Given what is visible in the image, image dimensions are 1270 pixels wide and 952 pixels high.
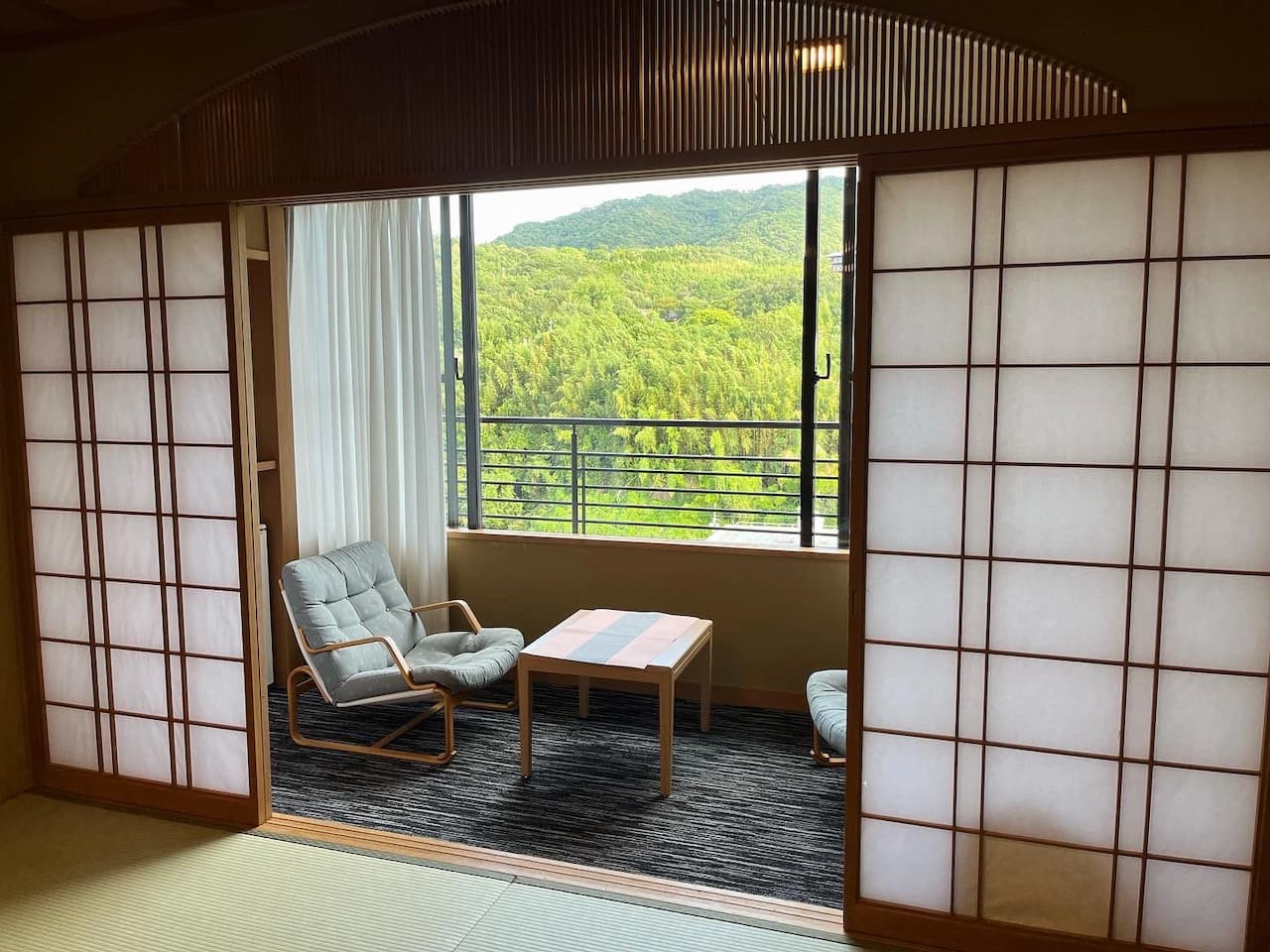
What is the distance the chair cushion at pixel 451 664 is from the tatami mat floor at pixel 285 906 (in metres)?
0.77

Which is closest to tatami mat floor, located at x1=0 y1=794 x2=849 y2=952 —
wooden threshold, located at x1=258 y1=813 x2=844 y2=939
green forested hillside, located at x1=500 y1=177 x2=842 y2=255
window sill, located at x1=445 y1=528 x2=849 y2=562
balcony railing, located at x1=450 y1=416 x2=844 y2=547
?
wooden threshold, located at x1=258 y1=813 x2=844 y2=939

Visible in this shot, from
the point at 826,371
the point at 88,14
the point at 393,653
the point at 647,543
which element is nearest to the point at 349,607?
the point at 393,653

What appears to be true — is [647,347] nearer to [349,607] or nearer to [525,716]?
[349,607]

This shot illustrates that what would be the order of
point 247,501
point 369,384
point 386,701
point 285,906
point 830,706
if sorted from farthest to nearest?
point 369,384, point 386,701, point 830,706, point 247,501, point 285,906

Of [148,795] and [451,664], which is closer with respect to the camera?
[148,795]

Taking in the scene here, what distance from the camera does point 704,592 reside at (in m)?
4.47

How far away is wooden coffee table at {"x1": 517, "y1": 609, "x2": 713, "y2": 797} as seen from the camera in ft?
11.3

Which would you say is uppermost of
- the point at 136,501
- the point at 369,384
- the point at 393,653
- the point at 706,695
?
the point at 369,384

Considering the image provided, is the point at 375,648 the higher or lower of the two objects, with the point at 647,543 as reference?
lower

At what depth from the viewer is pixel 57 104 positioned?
3.08 m

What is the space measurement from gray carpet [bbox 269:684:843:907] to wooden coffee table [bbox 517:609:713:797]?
0.15 m

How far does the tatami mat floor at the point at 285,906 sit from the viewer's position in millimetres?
2475

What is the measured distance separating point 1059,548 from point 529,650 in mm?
2080

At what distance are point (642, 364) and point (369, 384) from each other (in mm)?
2131
